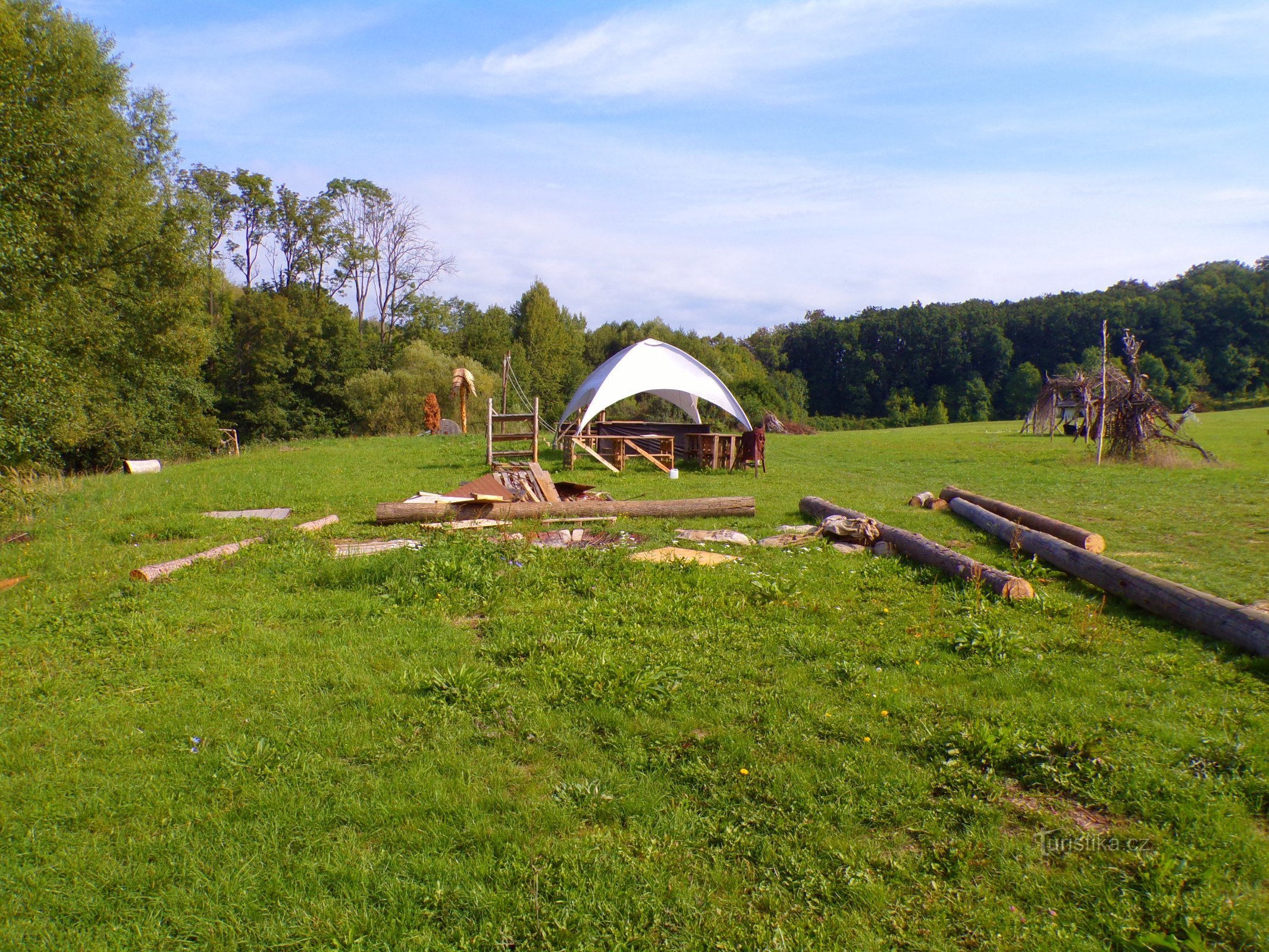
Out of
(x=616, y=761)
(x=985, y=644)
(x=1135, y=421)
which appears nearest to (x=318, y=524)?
(x=616, y=761)

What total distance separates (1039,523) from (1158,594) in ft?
9.54

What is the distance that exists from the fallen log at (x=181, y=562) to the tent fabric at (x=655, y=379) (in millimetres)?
8825

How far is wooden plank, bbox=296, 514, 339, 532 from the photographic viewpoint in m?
8.65

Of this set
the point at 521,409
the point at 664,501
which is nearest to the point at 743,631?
the point at 664,501

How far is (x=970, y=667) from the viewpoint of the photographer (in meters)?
4.62

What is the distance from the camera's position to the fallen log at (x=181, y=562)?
6551 mm

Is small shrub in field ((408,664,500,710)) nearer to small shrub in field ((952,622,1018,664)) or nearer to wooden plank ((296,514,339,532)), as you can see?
small shrub in field ((952,622,1018,664))

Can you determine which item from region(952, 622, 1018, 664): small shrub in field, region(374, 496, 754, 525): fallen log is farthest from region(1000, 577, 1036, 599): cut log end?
region(374, 496, 754, 525): fallen log

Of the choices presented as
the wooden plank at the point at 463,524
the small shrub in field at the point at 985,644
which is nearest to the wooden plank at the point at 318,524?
the wooden plank at the point at 463,524

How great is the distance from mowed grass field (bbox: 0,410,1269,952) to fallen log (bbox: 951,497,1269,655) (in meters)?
0.16

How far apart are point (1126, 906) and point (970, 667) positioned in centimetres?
211

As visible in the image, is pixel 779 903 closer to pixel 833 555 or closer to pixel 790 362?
pixel 833 555

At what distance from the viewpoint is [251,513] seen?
10055 mm

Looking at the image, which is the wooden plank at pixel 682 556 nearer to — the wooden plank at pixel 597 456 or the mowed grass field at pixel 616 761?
the mowed grass field at pixel 616 761
